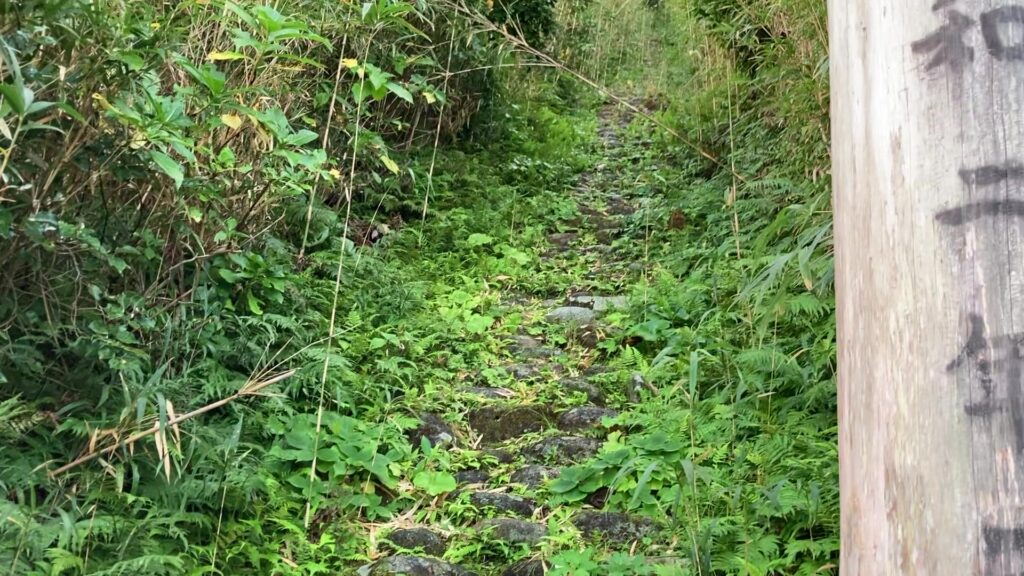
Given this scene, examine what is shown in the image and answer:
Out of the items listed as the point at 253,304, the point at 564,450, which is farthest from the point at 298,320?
the point at 564,450

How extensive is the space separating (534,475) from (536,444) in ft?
0.79

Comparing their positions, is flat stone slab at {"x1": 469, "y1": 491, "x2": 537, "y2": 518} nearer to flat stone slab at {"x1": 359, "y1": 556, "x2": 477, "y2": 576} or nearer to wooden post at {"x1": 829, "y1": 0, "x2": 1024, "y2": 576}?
flat stone slab at {"x1": 359, "y1": 556, "x2": 477, "y2": 576}

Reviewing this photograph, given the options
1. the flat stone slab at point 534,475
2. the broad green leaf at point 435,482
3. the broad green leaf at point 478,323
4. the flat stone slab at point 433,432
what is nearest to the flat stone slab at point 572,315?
the broad green leaf at point 478,323

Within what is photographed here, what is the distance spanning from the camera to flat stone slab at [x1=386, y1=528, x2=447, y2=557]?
114 inches

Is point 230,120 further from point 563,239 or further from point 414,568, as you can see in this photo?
point 563,239

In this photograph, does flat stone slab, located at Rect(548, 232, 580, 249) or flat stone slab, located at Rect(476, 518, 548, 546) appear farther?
flat stone slab, located at Rect(548, 232, 580, 249)

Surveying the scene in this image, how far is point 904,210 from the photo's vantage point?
3.84 feet

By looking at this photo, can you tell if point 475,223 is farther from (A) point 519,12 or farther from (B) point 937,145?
(B) point 937,145

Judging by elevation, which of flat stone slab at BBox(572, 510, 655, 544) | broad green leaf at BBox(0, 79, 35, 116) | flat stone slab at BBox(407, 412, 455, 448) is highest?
broad green leaf at BBox(0, 79, 35, 116)

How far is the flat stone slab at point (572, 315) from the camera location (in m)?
4.56

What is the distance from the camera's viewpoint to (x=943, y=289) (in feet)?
3.67

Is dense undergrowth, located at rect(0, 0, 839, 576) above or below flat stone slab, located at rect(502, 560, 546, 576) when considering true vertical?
above

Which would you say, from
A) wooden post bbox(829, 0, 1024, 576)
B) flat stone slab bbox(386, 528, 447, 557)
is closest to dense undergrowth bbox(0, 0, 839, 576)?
flat stone slab bbox(386, 528, 447, 557)

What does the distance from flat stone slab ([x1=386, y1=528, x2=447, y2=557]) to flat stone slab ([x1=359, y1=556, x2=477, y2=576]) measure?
112mm
